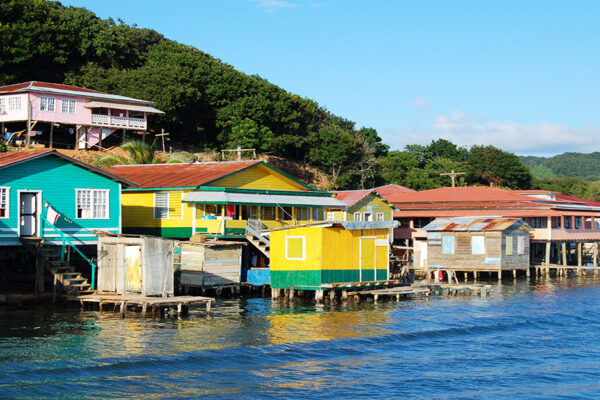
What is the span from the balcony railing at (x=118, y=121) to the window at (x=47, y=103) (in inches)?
148

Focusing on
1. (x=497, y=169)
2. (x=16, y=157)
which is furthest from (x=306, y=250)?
(x=497, y=169)

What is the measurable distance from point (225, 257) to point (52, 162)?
10.7m

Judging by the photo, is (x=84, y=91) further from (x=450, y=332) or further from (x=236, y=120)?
(x=450, y=332)

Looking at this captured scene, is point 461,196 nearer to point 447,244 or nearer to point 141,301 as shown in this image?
point 447,244

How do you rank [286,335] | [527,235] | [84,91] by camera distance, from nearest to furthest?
[286,335], [527,235], [84,91]

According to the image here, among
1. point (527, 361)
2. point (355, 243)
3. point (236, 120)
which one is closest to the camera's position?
point (527, 361)

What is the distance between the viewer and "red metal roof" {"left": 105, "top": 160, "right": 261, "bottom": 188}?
45844 millimetres

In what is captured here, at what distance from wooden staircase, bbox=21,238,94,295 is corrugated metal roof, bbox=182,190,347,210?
9.70 metres

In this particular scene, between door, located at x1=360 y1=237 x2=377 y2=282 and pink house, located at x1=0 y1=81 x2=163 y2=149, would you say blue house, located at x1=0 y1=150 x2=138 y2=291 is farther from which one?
pink house, located at x1=0 y1=81 x2=163 y2=149

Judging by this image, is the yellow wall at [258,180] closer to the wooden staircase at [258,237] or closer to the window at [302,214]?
the window at [302,214]

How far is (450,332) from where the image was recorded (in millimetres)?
31609

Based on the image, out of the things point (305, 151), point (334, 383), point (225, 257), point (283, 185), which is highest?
point (305, 151)

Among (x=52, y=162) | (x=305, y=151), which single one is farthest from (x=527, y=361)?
(x=305, y=151)

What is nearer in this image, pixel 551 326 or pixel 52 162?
pixel 551 326
